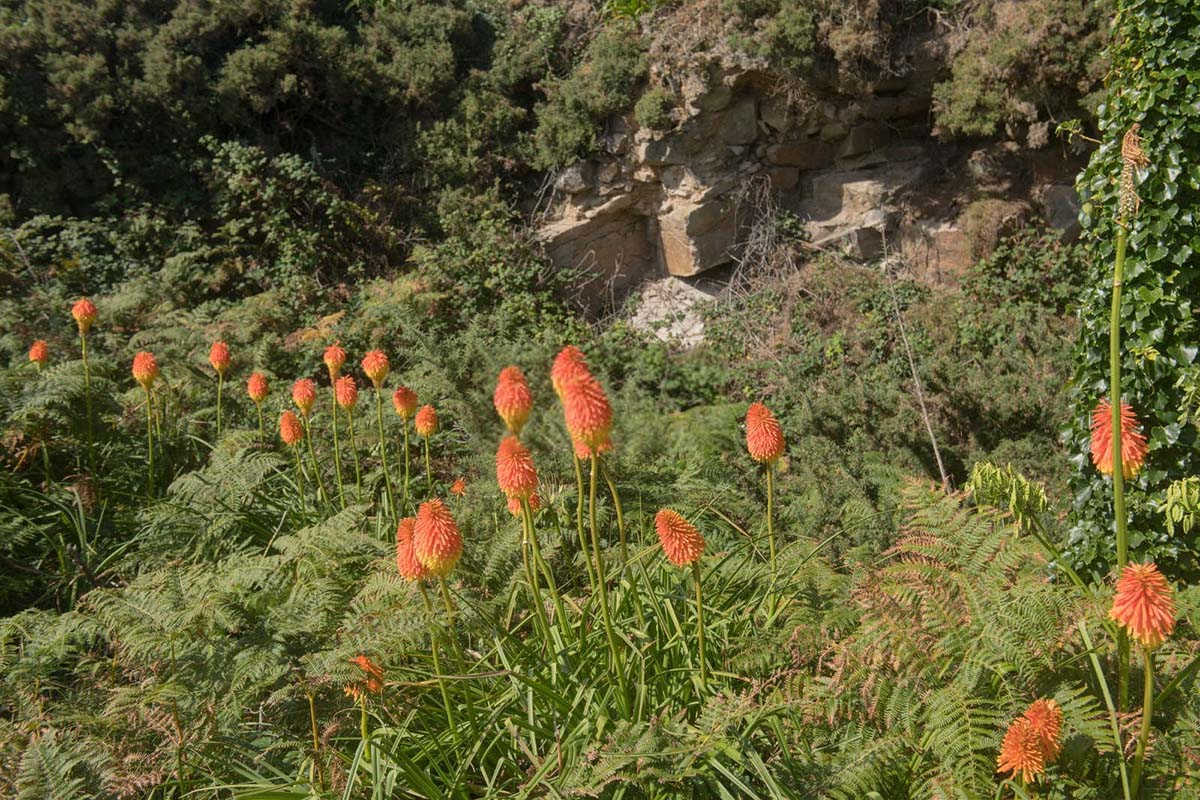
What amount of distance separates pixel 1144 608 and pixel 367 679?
175cm

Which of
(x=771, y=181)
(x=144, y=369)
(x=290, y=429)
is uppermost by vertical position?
(x=144, y=369)

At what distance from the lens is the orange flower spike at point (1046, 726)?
1.66 metres

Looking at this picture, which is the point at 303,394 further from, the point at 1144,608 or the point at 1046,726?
the point at 1144,608

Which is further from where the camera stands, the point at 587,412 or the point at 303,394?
the point at 303,394

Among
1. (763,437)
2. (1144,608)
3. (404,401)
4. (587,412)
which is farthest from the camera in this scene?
(404,401)

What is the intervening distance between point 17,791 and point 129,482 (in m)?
2.55

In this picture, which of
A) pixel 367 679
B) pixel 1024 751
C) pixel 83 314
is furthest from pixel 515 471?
pixel 83 314

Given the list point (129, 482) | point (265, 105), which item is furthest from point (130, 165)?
point (129, 482)

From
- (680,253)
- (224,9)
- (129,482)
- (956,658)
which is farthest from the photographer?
(680,253)

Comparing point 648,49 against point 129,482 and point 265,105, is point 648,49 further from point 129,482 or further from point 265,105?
point 129,482

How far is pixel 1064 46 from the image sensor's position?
21.3 ft

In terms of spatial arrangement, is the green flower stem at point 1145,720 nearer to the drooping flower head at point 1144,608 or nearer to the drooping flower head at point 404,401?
the drooping flower head at point 1144,608

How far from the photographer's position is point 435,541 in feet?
6.46

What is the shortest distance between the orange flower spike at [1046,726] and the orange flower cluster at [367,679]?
4.90 feet
